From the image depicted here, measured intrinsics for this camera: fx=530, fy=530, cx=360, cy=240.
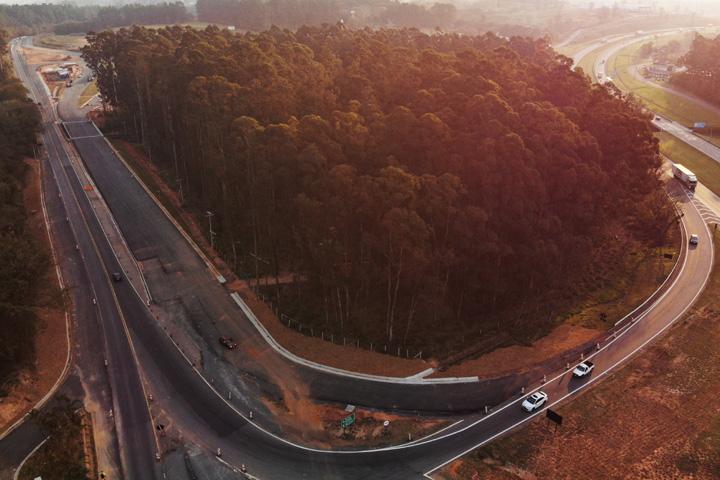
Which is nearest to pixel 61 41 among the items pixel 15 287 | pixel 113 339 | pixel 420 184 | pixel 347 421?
pixel 113 339

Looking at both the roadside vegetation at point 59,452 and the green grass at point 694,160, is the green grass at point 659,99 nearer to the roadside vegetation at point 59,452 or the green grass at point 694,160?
the green grass at point 694,160

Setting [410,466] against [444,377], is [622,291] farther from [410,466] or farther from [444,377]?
[410,466]

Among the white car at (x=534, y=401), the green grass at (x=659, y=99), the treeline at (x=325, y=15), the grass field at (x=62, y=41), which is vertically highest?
the treeline at (x=325, y=15)

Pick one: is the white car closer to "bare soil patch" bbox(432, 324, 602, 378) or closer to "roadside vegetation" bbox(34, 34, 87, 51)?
"bare soil patch" bbox(432, 324, 602, 378)

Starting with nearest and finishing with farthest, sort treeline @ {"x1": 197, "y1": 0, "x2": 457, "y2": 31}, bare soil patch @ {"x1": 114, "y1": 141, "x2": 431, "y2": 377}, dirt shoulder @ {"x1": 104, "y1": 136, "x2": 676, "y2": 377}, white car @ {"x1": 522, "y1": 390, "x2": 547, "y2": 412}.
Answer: white car @ {"x1": 522, "y1": 390, "x2": 547, "y2": 412}, bare soil patch @ {"x1": 114, "y1": 141, "x2": 431, "y2": 377}, dirt shoulder @ {"x1": 104, "y1": 136, "x2": 676, "y2": 377}, treeline @ {"x1": 197, "y1": 0, "x2": 457, "y2": 31}

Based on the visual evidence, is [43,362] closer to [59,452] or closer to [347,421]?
[59,452]

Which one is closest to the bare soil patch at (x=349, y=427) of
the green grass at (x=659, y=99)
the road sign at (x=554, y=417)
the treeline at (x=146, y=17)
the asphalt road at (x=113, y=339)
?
the road sign at (x=554, y=417)

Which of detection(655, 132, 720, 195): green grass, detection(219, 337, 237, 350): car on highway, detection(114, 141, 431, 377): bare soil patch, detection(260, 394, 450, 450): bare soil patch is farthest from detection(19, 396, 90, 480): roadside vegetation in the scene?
detection(655, 132, 720, 195): green grass

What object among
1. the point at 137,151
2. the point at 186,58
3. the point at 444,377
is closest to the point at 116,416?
the point at 444,377
